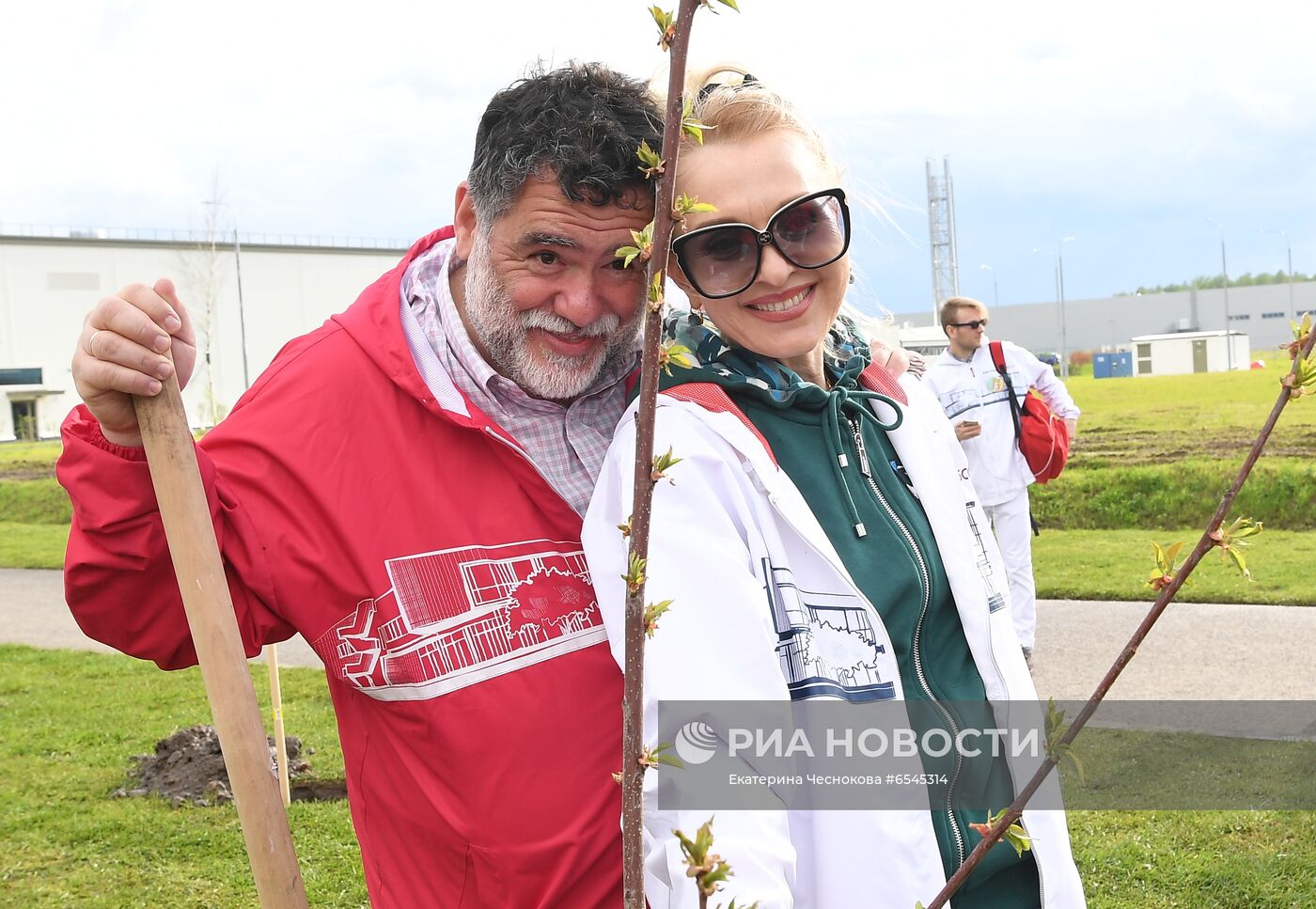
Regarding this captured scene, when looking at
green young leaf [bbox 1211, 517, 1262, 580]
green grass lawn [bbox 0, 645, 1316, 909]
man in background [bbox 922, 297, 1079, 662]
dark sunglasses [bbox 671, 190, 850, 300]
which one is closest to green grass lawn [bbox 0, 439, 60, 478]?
green grass lawn [bbox 0, 645, 1316, 909]

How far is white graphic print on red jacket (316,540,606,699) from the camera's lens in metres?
1.97

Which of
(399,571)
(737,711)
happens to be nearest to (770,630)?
(737,711)

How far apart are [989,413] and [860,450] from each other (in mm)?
6956

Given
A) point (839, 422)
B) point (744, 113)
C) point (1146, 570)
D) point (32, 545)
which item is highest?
point (744, 113)

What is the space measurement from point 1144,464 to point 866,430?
585 inches

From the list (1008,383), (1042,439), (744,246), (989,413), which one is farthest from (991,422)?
(744,246)

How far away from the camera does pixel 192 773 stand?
6.39m

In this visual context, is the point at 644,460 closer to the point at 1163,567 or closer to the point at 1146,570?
the point at 1163,567

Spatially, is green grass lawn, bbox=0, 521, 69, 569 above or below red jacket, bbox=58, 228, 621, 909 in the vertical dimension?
below

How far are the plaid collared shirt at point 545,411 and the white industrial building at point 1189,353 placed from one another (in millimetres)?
43020

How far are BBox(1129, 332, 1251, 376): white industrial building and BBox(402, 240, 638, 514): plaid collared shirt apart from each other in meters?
43.0

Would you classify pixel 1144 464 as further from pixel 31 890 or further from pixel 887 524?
pixel 887 524

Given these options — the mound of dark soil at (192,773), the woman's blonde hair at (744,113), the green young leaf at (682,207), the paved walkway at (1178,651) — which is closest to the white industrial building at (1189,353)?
the paved walkway at (1178,651)

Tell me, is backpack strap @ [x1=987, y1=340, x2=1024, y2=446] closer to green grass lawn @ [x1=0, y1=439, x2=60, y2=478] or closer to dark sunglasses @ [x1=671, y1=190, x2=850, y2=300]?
dark sunglasses @ [x1=671, y1=190, x2=850, y2=300]
